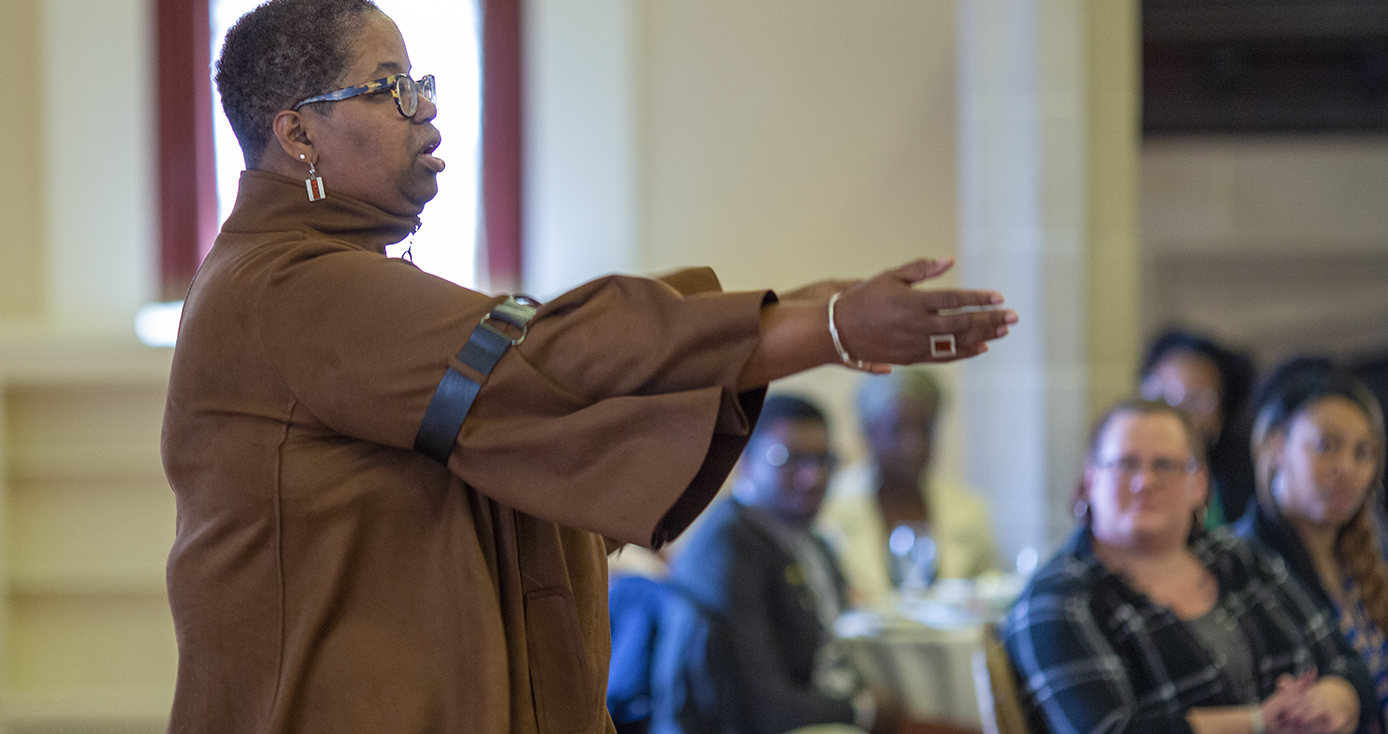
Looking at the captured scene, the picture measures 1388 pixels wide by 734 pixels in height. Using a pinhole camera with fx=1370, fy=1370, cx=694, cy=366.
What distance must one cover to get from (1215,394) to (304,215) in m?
3.75

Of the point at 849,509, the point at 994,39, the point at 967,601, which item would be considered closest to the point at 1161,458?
the point at 967,601

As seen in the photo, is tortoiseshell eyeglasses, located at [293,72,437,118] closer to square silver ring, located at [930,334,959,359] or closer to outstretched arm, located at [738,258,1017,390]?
outstretched arm, located at [738,258,1017,390]

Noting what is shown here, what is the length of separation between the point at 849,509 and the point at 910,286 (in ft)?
12.0

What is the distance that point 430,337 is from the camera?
52.3 inches

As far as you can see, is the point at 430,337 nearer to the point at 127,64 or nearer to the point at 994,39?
the point at 994,39

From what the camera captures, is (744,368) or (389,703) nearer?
(744,368)

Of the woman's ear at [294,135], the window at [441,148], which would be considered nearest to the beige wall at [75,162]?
the window at [441,148]

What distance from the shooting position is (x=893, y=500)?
4891 mm

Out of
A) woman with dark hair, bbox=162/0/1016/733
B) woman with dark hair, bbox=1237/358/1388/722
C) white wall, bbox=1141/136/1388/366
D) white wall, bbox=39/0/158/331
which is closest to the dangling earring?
woman with dark hair, bbox=162/0/1016/733

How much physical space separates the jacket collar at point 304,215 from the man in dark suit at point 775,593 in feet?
7.03

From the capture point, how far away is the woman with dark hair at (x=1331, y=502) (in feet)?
10.5

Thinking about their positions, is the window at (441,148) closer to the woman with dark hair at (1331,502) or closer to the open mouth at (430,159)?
the woman with dark hair at (1331,502)

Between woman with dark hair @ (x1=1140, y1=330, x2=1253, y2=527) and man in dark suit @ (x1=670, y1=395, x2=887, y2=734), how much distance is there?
49.2 inches

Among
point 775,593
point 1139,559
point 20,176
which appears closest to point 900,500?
point 775,593
